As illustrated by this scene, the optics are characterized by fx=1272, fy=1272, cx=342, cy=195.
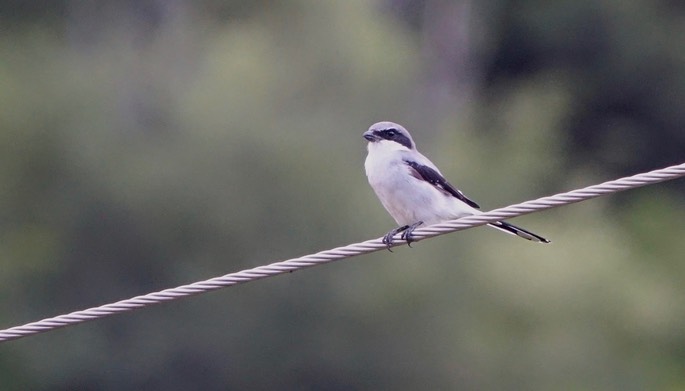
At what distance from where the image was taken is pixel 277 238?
16109 millimetres

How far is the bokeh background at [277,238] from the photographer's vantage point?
52.0 ft

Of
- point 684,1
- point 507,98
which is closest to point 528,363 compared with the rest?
point 507,98

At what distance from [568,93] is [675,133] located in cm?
234

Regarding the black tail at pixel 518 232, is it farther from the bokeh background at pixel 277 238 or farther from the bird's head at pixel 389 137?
the bokeh background at pixel 277 238

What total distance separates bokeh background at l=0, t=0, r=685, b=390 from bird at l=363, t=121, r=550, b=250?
7.00 m

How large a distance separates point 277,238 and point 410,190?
879 centimetres

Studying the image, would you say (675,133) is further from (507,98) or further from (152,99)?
(152,99)

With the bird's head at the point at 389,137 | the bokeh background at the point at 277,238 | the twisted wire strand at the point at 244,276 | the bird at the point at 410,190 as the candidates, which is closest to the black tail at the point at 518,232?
the bird at the point at 410,190

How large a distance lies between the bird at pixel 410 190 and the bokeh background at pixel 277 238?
700 cm

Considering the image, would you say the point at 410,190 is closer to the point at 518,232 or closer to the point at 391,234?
the point at 391,234

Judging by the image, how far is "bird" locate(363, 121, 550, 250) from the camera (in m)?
7.37

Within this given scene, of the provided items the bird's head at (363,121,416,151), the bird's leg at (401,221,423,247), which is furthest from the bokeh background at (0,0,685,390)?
the bird's leg at (401,221,423,247)

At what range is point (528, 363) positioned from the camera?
15969 millimetres

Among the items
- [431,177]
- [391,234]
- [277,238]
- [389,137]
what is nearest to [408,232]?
[391,234]
